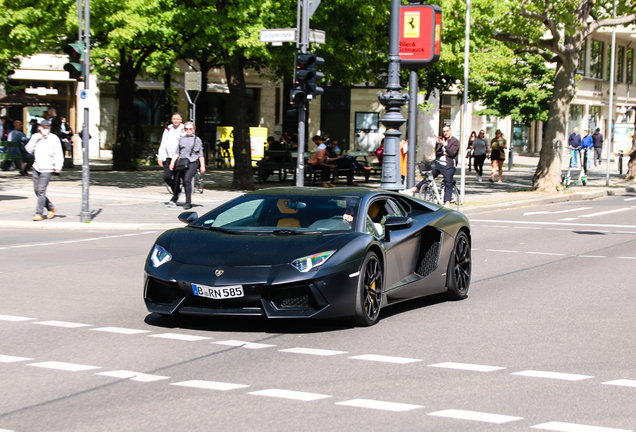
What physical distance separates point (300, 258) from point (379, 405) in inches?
83.9

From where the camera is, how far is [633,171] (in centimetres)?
3706

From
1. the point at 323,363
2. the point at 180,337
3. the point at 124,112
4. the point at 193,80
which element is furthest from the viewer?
the point at 124,112

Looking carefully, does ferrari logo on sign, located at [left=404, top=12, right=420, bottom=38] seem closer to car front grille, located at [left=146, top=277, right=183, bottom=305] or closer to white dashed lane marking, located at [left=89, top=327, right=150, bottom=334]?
car front grille, located at [left=146, top=277, right=183, bottom=305]

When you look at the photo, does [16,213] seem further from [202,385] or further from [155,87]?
[155,87]

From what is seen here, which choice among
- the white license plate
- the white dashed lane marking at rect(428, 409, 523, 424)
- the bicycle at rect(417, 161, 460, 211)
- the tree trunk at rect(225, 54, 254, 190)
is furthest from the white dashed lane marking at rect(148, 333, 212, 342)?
the tree trunk at rect(225, 54, 254, 190)

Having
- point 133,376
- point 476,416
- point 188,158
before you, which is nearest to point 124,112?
point 188,158

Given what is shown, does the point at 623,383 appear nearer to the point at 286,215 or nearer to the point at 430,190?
the point at 286,215

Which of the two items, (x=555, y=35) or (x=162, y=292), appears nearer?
(x=162, y=292)

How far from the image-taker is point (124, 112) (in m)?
33.5

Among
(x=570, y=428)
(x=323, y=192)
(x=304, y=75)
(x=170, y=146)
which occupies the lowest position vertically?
(x=570, y=428)

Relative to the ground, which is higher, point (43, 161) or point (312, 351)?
point (43, 161)

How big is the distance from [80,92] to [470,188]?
647 inches

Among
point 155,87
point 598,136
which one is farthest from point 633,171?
point 155,87

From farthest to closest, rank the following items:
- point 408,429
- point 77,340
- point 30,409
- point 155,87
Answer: point 155,87 < point 77,340 < point 30,409 < point 408,429
